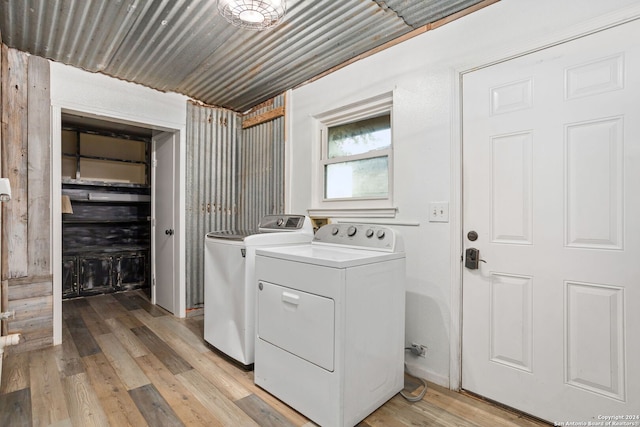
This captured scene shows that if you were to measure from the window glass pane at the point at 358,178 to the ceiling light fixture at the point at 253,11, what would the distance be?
1.23 meters

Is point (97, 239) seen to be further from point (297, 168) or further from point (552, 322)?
point (552, 322)

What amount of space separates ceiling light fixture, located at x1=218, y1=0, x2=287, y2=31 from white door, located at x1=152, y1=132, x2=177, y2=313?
1.99 metres

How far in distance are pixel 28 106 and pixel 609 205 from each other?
3.96 m

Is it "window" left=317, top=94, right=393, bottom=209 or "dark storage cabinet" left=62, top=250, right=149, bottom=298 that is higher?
"window" left=317, top=94, right=393, bottom=209

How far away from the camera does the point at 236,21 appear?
1.79m

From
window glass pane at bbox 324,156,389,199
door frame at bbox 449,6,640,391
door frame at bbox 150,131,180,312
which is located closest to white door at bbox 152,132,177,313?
door frame at bbox 150,131,180,312

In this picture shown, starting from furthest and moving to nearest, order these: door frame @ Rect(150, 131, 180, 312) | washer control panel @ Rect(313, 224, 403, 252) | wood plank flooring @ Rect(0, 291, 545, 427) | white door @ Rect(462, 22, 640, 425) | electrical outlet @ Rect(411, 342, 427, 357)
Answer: door frame @ Rect(150, 131, 180, 312), electrical outlet @ Rect(411, 342, 427, 357), washer control panel @ Rect(313, 224, 403, 252), wood plank flooring @ Rect(0, 291, 545, 427), white door @ Rect(462, 22, 640, 425)

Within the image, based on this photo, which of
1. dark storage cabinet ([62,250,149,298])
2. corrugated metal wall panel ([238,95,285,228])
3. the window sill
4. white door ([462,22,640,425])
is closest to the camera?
white door ([462,22,640,425])

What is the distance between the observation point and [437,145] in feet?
6.66

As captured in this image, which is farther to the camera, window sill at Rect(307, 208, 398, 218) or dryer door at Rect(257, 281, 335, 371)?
window sill at Rect(307, 208, 398, 218)

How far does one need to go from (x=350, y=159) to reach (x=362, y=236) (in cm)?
89

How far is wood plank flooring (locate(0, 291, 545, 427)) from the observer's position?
1.64 meters

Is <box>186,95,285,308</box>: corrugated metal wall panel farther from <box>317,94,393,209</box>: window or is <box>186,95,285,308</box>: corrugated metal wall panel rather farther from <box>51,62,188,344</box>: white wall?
<box>317,94,393,209</box>: window

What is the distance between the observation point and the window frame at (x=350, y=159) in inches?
92.6
